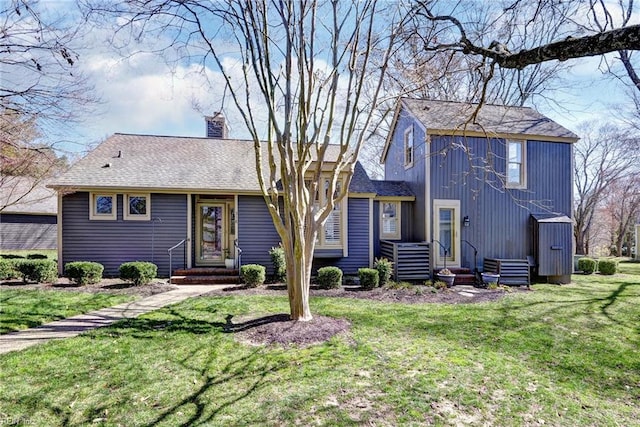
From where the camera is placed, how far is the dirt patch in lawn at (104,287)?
323 inches

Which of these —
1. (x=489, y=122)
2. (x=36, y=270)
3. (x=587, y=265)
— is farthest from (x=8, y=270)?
(x=587, y=265)

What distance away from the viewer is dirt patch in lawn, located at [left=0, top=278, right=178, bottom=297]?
8.20 m

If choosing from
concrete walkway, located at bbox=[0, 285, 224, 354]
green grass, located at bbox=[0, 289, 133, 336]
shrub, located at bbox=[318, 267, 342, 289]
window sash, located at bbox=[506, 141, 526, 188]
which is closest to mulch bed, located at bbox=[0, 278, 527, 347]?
shrub, located at bbox=[318, 267, 342, 289]

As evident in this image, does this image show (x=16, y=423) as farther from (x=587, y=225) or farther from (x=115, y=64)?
(x=587, y=225)

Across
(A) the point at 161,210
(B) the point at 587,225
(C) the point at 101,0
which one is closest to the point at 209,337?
(C) the point at 101,0

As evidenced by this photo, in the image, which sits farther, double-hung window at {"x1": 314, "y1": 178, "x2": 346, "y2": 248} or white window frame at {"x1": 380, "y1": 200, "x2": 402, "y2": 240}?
white window frame at {"x1": 380, "y1": 200, "x2": 402, "y2": 240}

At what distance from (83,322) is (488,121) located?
1267 centimetres

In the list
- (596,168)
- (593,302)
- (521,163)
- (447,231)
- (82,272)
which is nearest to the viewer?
(593,302)

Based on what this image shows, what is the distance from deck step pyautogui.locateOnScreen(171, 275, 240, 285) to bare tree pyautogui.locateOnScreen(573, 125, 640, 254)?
23.1m

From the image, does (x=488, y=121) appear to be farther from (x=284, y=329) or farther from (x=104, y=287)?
(x=104, y=287)

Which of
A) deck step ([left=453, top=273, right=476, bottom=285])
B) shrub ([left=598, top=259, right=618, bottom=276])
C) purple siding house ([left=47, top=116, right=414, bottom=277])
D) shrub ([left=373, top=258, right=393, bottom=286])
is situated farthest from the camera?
shrub ([left=598, top=259, right=618, bottom=276])

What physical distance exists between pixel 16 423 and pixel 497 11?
7845 mm

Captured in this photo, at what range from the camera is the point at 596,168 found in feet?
77.9

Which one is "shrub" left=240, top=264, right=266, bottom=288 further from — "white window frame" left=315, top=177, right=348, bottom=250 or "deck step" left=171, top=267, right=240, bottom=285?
"white window frame" left=315, top=177, right=348, bottom=250
